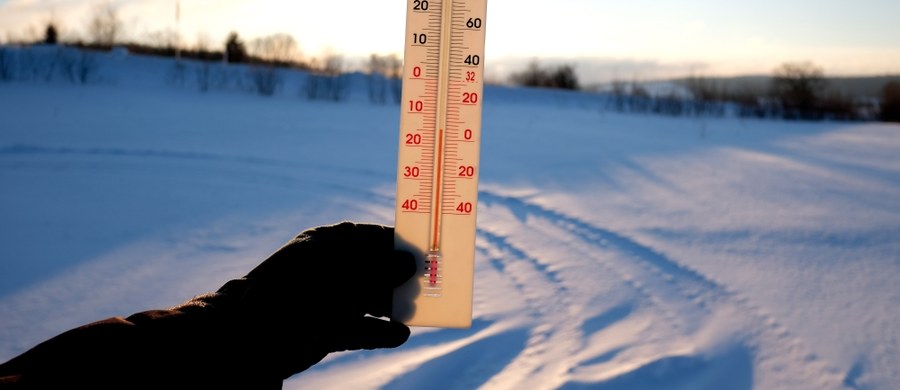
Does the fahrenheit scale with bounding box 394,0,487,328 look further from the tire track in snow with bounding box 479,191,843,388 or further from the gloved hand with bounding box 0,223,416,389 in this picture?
the tire track in snow with bounding box 479,191,843,388

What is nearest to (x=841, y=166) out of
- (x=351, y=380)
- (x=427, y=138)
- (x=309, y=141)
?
(x=309, y=141)

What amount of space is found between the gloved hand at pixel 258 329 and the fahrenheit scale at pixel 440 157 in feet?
0.22

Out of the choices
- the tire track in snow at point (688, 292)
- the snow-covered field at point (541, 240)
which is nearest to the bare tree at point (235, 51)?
the snow-covered field at point (541, 240)

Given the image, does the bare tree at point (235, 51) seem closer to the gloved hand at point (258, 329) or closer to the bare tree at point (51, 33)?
the bare tree at point (51, 33)

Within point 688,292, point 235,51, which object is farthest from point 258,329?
point 235,51

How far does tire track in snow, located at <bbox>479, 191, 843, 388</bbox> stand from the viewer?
2594 mm

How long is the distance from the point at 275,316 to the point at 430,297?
331 millimetres

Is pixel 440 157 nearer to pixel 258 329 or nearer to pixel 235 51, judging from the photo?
pixel 258 329

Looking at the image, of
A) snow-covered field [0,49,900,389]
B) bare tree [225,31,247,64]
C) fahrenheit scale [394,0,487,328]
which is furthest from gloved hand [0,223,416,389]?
bare tree [225,31,247,64]

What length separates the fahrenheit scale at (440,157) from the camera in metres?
1.45

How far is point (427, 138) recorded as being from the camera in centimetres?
148

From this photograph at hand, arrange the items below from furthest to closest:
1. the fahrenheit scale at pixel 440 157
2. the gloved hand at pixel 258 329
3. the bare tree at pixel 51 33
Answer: the bare tree at pixel 51 33
the fahrenheit scale at pixel 440 157
the gloved hand at pixel 258 329

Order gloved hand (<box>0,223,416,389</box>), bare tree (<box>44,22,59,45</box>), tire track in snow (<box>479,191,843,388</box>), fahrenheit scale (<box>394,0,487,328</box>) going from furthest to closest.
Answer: bare tree (<box>44,22,59,45</box>)
tire track in snow (<box>479,191,843,388</box>)
fahrenheit scale (<box>394,0,487,328</box>)
gloved hand (<box>0,223,416,389</box>)

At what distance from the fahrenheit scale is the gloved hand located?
68mm
